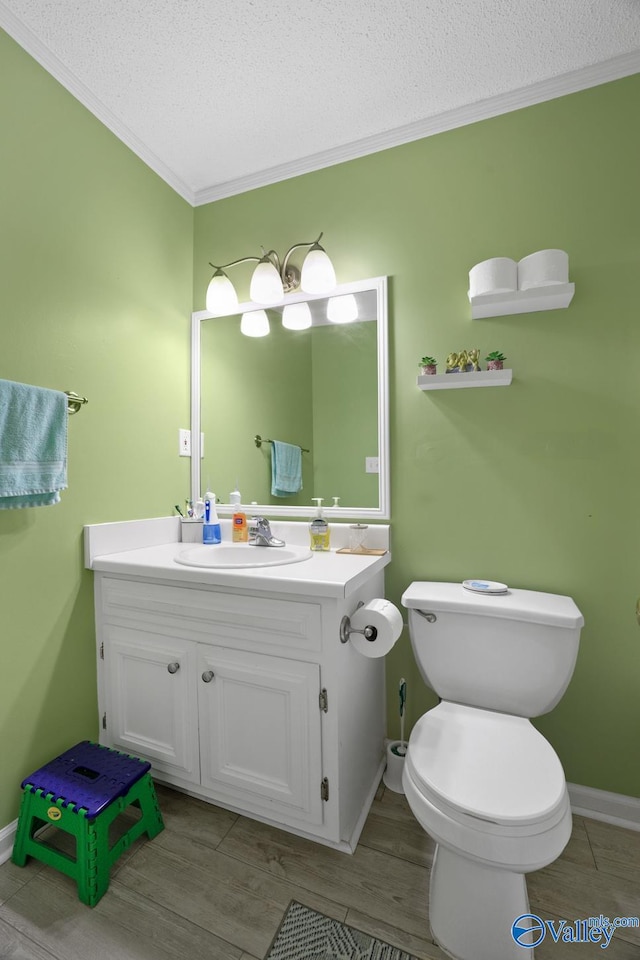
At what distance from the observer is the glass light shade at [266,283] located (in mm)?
1771

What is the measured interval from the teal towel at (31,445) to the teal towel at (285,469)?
0.79 meters

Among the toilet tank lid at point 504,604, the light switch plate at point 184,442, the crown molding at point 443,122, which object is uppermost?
the crown molding at point 443,122

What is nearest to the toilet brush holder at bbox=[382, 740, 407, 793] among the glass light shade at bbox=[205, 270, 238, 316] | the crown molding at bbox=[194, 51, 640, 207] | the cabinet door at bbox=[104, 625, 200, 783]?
the cabinet door at bbox=[104, 625, 200, 783]

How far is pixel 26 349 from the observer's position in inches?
52.1

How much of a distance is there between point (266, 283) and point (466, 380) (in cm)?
92

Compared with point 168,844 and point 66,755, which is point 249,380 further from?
point 168,844

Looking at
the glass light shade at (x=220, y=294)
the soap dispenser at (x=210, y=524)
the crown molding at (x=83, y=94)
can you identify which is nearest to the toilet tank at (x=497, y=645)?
the soap dispenser at (x=210, y=524)

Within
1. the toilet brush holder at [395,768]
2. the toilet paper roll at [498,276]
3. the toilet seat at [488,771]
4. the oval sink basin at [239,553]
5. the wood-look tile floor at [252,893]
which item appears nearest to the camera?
the toilet seat at [488,771]

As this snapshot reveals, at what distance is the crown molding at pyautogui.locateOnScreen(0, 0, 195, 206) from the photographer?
127 centimetres

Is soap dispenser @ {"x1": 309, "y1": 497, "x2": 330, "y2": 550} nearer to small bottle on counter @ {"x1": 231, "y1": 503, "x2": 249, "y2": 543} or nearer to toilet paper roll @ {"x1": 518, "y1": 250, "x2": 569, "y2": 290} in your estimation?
small bottle on counter @ {"x1": 231, "y1": 503, "x2": 249, "y2": 543}

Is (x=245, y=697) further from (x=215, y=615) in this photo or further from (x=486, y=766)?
(x=486, y=766)

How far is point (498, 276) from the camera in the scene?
4.50ft

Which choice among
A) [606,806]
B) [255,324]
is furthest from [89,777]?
[255,324]

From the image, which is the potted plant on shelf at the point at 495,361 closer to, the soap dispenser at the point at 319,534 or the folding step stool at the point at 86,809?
the soap dispenser at the point at 319,534
